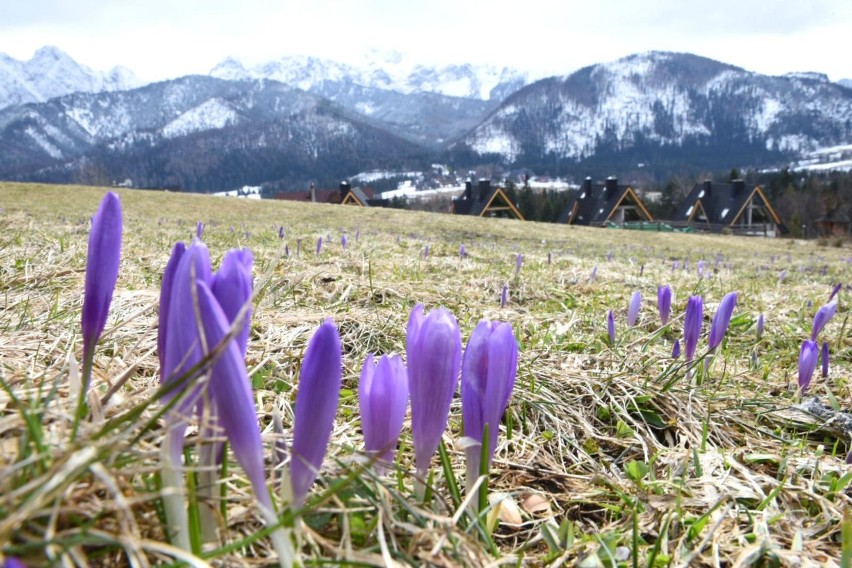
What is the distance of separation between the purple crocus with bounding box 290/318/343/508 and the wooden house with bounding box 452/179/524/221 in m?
47.4

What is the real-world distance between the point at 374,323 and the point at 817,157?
222m

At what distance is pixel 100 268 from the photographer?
792 mm

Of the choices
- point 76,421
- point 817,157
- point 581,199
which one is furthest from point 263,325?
point 817,157

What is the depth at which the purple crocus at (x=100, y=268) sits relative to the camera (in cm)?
77

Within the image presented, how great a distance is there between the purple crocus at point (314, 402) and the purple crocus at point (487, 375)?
24 cm

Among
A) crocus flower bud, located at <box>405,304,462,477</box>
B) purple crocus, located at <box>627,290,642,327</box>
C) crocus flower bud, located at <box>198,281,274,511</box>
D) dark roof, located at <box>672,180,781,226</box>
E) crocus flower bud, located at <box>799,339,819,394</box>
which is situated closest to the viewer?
crocus flower bud, located at <box>198,281,274,511</box>

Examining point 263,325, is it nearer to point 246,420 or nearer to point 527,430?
point 527,430

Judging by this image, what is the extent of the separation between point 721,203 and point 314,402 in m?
Result: 51.4

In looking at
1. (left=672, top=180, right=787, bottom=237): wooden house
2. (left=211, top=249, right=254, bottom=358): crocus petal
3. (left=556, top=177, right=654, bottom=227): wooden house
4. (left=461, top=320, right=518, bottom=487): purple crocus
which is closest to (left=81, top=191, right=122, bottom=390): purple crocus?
(left=211, top=249, right=254, bottom=358): crocus petal

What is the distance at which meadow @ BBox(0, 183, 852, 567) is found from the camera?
24.4 inches

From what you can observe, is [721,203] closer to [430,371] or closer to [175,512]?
[430,371]

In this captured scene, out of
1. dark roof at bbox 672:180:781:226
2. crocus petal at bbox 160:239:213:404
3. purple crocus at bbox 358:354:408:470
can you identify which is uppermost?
dark roof at bbox 672:180:781:226

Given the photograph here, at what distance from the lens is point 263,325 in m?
2.22

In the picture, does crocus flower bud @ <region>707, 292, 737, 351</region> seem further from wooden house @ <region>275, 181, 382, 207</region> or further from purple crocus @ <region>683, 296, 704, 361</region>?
wooden house @ <region>275, 181, 382, 207</region>
